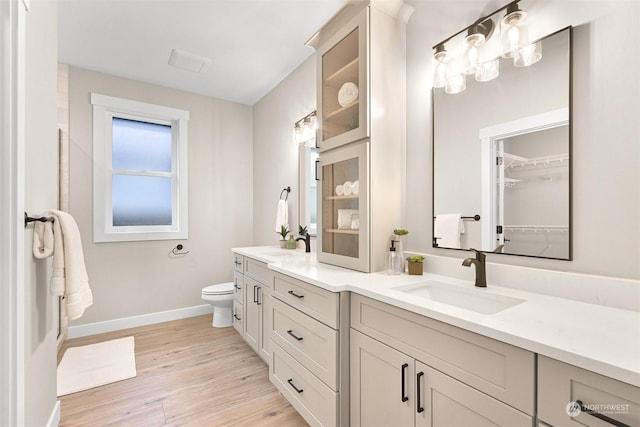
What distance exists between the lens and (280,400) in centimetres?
195

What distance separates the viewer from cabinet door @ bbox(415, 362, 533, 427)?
0.84 metres

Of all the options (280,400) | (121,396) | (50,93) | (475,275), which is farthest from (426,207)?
(121,396)

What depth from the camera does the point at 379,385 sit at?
124 cm

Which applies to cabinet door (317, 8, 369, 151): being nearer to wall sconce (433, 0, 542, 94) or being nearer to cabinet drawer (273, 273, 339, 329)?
wall sconce (433, 0, 542, 94)

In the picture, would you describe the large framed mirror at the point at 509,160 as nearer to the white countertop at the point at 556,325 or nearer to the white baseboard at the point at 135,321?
the white countertop at the point at 556,325

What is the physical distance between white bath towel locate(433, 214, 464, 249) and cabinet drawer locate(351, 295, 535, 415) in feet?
1.95

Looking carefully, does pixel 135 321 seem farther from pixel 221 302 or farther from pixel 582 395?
pixel 582 395

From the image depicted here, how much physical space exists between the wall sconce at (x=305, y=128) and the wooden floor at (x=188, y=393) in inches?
78.6

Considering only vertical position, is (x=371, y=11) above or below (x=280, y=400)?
above

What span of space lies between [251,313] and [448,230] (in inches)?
69.7

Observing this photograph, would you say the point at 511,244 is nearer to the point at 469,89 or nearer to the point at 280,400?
the point at 469,89

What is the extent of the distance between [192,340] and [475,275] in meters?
2.65

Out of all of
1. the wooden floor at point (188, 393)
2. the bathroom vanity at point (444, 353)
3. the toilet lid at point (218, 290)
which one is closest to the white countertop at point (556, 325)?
the bathroom vanity at point (444, 353)
